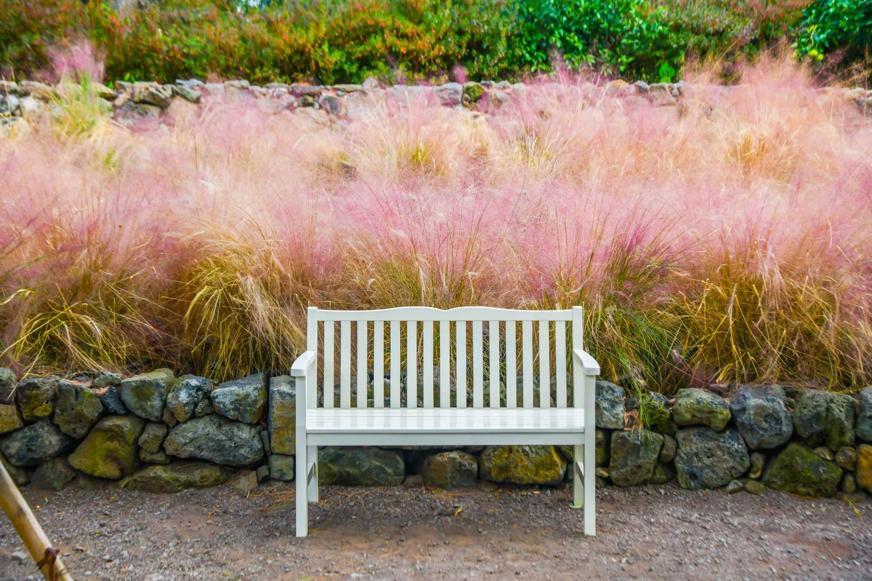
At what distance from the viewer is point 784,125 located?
5.53 meters

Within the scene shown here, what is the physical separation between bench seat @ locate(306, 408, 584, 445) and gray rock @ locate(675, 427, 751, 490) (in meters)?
0.63

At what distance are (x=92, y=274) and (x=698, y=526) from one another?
2894 millimetres

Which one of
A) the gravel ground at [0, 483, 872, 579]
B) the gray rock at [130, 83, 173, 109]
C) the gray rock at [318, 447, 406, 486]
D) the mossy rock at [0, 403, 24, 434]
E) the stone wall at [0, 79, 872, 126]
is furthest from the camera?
the gray rock at [130, 83, 173, 109]

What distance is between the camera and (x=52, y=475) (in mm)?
3129

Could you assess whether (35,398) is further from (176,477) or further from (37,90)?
(37,90)

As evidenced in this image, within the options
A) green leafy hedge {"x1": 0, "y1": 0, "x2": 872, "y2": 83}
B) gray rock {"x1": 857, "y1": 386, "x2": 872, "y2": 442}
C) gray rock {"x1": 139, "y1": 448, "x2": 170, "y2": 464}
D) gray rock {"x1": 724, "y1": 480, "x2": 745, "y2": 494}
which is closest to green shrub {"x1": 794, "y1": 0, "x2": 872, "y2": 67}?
green leafy hedge {"x1": 0, "y1": 0, "x2": 872, "y2": 83}

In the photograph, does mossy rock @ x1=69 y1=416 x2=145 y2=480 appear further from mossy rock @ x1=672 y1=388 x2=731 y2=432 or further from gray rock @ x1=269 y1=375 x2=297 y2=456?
mossy rock @ x1=672 y1=388 x2=731 y2=432

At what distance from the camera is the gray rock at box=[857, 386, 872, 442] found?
3025 mm

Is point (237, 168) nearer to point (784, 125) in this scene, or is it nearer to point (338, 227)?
point (338, 227)

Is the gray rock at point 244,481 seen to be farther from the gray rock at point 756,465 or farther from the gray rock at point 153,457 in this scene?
the gray rock at point 756,465

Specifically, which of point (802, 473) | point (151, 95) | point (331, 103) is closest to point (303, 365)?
point (802, 473)

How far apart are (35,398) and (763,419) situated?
3.14 m

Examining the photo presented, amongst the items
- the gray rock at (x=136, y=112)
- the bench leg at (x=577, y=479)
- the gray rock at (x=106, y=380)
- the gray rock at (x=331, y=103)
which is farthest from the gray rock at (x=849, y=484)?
the gray rock at (x=136, y=112)

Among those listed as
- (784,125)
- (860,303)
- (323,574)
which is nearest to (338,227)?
(323,574)
